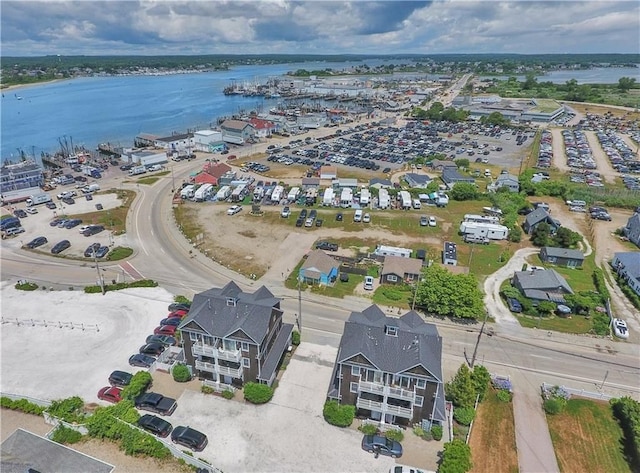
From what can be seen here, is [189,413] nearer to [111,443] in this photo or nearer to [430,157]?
[111,443]

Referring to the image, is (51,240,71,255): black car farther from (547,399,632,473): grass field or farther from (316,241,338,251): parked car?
(547,399,632,473): grass field

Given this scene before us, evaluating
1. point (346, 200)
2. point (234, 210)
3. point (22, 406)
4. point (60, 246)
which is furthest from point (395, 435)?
point (60, 246)

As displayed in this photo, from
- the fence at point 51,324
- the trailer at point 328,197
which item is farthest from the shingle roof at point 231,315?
the trailer at point 328,197

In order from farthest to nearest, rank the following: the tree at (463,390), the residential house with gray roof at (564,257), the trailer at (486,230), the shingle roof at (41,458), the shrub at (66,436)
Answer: the trailer at (486,230)
the residential house with gray roof at (564,257)
the tree at (463,390)
the shrub at (66,436)
the shingle roof at (41,458)

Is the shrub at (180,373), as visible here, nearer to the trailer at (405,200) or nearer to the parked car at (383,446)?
the parked car at (383,446)

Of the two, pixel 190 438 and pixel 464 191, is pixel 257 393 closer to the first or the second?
pixel 190 438

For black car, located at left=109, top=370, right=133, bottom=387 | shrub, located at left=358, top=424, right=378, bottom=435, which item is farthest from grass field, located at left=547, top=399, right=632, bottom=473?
black car, located at left=109, top=370, right=133, bottom=387
